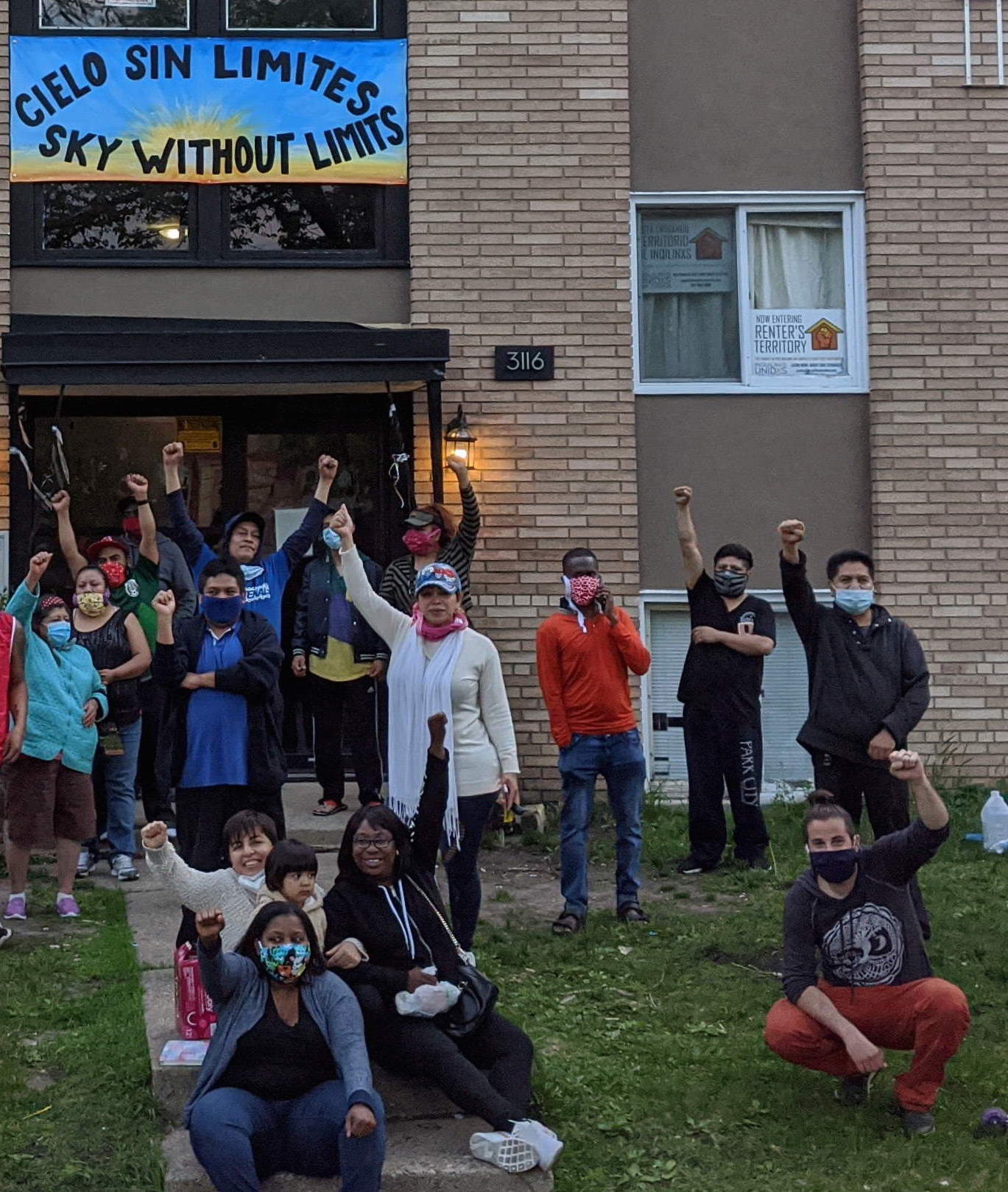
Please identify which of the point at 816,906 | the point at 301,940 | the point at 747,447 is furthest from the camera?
the point at 747,447

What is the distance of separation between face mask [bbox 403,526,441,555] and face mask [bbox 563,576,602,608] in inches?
54.3

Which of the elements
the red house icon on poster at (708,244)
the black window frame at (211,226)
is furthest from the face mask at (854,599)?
the black window frame at (211,226)

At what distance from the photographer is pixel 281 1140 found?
5.74 metres

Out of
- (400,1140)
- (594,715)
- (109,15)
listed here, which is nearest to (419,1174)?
(400,1140)

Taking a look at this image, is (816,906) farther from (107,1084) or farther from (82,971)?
(82,971)

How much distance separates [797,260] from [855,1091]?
23.6 feet

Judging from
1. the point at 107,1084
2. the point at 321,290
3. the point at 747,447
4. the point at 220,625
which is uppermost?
the point at 321,290

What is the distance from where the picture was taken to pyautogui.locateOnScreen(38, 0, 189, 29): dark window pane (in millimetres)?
11695

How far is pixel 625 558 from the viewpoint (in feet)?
38.4

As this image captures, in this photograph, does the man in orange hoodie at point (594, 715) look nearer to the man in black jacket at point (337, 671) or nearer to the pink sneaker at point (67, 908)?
the man in black jacket at point (337, 671)

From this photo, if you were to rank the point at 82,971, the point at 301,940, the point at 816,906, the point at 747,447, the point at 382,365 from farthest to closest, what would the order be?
the point at 747,447 < the point at 382,365 < the point at 82,971 < the point at 816,906 < the point at 301,940

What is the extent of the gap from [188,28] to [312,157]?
3.92ft

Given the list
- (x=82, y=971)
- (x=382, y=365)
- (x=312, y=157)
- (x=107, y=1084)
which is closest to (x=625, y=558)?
(x=382, y=365)

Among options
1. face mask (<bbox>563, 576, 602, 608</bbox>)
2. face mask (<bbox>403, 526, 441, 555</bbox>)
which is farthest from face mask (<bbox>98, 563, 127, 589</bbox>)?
face mask (<bbox>563, 576, 602, 608</bbox>)
